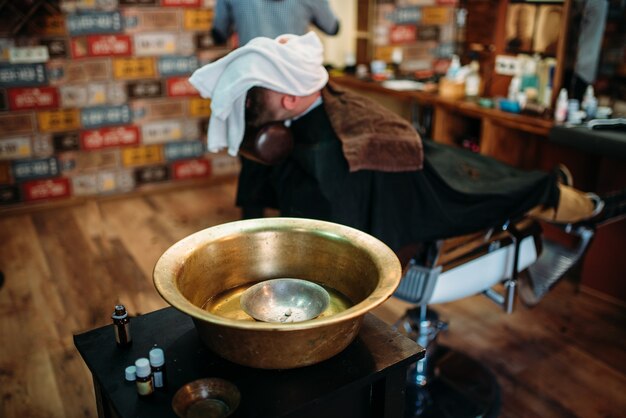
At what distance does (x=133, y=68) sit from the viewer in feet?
13.0

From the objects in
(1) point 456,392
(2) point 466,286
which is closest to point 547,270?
(2) point 466,286

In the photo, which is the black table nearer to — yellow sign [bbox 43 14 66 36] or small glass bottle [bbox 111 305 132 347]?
small glass bottle [bbox 111 305 132 347]

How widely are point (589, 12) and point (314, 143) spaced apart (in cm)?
180

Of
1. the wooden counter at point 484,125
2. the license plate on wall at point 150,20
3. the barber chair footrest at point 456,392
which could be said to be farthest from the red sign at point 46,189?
the barber chair footrest at point 456,392

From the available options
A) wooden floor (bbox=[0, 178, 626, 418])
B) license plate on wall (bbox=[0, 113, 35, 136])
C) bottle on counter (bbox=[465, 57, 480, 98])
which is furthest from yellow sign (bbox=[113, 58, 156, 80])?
bottle on counter (bbox=[465, 57, 480, 98])

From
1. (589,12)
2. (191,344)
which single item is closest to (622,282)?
(589,12)

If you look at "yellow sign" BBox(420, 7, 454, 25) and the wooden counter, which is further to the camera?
"yellow sign" BBox(420, 7, 454, 25)

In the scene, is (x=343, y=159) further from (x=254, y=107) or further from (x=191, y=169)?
(x=191, y=169)

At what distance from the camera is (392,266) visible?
111 centimetres

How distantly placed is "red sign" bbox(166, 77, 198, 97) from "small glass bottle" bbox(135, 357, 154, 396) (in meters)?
3.36

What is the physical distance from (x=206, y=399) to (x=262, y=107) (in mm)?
1005

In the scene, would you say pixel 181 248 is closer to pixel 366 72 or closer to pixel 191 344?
pixel 191 344

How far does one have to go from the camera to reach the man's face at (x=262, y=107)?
5.84 feet

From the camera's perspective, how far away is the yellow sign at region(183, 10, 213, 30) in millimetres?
4039
